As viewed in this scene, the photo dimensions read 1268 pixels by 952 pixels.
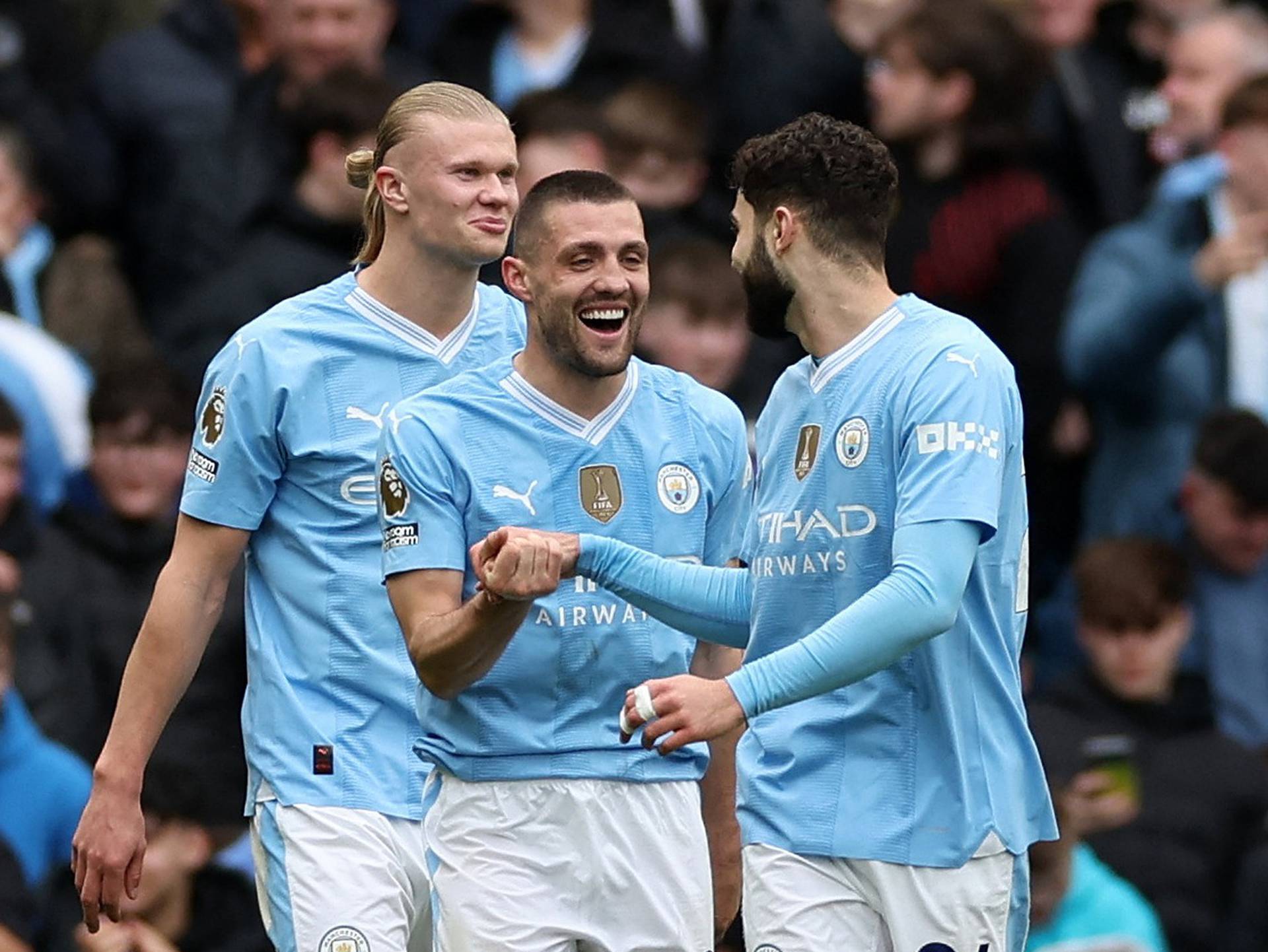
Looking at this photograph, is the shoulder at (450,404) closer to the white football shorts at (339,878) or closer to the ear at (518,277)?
the ear at (518,277)

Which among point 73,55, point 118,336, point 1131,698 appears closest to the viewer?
point 1131,698

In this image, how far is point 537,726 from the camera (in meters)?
6.36

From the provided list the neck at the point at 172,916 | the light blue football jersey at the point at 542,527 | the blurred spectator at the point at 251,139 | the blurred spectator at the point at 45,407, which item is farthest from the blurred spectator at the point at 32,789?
the light blue football jersey at the point at 542,527

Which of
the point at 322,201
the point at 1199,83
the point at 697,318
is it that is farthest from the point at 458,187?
the point at 1199,83

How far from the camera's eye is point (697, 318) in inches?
390

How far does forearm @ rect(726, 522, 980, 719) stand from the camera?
5.64 meters

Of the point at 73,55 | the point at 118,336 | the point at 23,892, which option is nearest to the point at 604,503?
the point at 23,892

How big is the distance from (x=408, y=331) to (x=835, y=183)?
128cm

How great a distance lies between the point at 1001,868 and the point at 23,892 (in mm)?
3424

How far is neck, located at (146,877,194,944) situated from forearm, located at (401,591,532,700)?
8.26ft

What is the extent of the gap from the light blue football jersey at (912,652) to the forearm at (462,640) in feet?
1.92

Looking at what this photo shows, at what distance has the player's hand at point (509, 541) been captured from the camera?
5797 mm

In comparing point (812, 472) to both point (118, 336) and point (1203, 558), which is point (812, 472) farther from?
point (118, 336)

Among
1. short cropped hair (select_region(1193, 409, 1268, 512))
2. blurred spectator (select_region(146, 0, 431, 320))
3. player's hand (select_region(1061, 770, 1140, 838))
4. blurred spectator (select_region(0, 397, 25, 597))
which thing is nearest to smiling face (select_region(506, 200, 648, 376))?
player's hand (select_region(1061, 770, 1140, 838))
